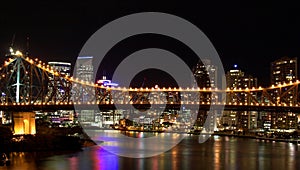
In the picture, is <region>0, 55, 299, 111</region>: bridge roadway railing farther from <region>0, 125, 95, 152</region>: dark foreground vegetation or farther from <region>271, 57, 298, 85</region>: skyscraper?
<region>271, 57, 298, 85</region>: skyscraper

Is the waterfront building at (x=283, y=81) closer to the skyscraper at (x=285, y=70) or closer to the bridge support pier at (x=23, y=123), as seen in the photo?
the skyscraper at (x=285, y=70)

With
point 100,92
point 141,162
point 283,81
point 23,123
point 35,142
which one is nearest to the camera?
point 141,162

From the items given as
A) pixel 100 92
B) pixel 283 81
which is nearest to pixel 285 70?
pixel 283 81

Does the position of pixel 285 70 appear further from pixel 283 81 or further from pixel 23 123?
pixel 23 123

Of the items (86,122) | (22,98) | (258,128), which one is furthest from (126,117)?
(22,98)

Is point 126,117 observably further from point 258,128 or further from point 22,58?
point 22,58

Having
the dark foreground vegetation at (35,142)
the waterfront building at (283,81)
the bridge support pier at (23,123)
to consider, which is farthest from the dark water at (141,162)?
the waterfront building at (283,81)

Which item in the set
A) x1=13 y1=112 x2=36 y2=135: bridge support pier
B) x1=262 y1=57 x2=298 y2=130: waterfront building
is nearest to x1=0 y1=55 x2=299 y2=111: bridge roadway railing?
x1=13 y1=112 x2=36 y2=135: bridge support pier

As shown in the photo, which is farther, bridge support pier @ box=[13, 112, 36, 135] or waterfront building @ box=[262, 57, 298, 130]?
waterfront building @ box=[262, 57, 298, 130]
